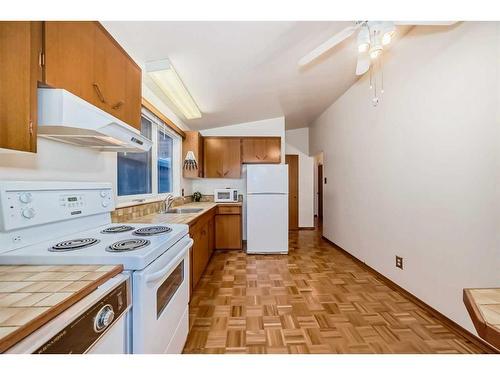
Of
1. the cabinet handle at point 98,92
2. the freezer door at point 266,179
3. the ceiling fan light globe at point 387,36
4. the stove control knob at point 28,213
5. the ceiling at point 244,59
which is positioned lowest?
the stove control knob at point 28,213

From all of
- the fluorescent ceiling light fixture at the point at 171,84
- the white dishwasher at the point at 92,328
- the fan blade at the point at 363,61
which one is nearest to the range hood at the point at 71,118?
the white dishwasher at the point at 92,328

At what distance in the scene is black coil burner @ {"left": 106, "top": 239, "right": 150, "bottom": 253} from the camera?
3.17 feet

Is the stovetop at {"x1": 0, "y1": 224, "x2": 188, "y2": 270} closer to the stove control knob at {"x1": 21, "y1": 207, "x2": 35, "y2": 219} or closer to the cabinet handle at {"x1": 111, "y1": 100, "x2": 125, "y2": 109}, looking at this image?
the stove control knob at {"x1": 21, "y1": 207, "x2": 35, "y2": 219}

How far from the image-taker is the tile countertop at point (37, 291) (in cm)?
49

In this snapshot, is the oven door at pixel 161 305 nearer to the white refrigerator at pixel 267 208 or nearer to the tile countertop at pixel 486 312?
the tile countertop at pixel 486 312

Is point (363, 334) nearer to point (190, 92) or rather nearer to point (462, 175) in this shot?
point (462, 175)

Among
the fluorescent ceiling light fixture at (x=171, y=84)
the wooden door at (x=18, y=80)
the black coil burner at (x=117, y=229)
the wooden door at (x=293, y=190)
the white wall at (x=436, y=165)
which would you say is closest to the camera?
the wooden door at (x=18, y=80)

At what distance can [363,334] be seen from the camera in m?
1.70

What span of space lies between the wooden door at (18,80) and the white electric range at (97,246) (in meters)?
0.26

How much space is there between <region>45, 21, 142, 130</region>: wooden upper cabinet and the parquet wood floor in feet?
5.44

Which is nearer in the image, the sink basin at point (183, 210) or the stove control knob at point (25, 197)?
the stove control knob at point (25, 197)

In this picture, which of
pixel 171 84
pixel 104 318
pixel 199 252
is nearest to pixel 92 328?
pixel 104 318

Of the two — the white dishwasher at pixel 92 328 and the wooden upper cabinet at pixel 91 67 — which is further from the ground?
the wooden upper cabinet at pixel 91 67
